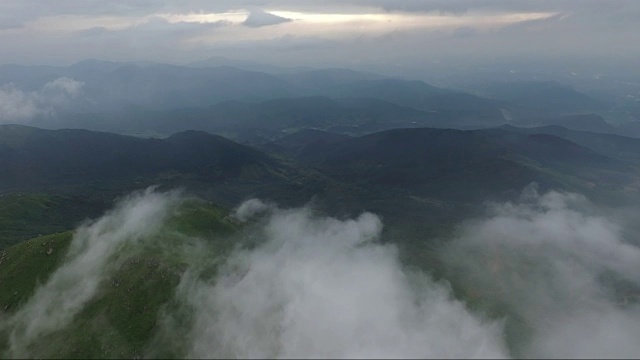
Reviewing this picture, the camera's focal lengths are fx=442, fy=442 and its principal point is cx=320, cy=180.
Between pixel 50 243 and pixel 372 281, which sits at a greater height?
pixel 50 243

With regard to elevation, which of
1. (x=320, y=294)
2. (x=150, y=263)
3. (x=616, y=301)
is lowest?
(x=616, y=301)

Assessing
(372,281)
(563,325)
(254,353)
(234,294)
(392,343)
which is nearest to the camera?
(254,353)

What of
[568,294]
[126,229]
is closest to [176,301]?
[126,229]

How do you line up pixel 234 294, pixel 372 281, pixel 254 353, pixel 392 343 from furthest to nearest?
pixel 372 281, pixel 234 294, pixel 392 343, pixel 254 353

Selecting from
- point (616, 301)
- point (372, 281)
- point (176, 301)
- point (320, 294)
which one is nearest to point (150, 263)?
point (176, 301)

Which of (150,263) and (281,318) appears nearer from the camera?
(281,318)

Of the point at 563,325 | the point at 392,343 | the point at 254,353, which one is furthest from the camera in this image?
the point at 563,325

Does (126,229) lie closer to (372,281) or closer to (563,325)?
(372,281)

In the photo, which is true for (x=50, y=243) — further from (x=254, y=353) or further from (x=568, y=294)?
(x=568, y=294)

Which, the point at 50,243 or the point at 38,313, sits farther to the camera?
the point at 50,243
